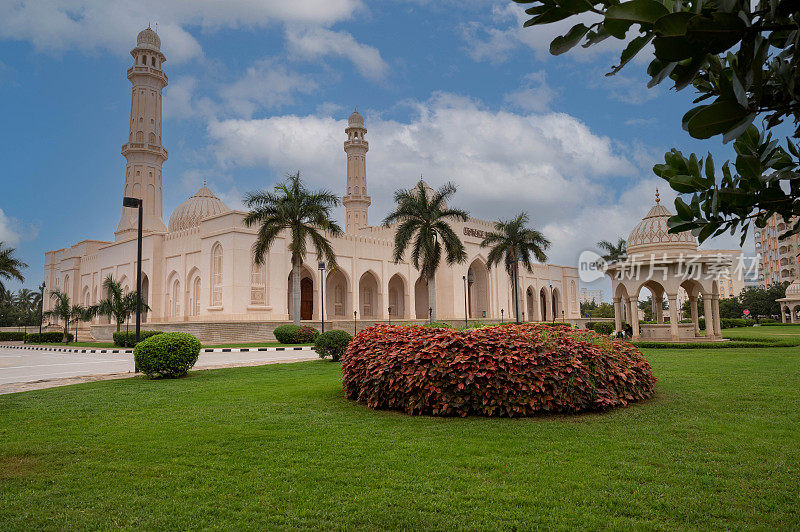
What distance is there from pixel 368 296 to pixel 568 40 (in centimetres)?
3984

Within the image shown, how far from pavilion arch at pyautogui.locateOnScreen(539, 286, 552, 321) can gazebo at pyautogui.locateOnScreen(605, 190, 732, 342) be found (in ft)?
103

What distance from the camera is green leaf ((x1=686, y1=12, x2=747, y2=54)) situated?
4.31 feet

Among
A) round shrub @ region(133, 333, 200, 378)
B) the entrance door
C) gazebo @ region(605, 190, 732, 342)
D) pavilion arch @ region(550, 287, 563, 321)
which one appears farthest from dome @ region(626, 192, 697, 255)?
pavilion arch @ region(550, 287, 563, 321)

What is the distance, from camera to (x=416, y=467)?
4238 mm

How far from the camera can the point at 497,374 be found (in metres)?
6.20

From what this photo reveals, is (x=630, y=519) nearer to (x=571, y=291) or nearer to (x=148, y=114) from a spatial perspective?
(x=148, y=114)

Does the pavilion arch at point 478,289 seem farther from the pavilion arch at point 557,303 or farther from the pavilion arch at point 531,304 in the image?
the pavilion arch at point 557,303

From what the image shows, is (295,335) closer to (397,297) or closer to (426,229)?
(426,229)

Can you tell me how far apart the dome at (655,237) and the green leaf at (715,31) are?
68.5ft

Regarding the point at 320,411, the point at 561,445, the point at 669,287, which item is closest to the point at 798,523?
the point at 561,445

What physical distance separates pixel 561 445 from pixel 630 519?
1661 mm

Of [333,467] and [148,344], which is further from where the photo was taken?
[148,344]

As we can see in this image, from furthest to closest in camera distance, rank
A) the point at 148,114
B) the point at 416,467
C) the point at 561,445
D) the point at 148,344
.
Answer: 1. the point at 148,114
2. the point at 148,344
3. the point at 561,445
4. the point at 416,467

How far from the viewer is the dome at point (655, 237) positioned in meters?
20.4
